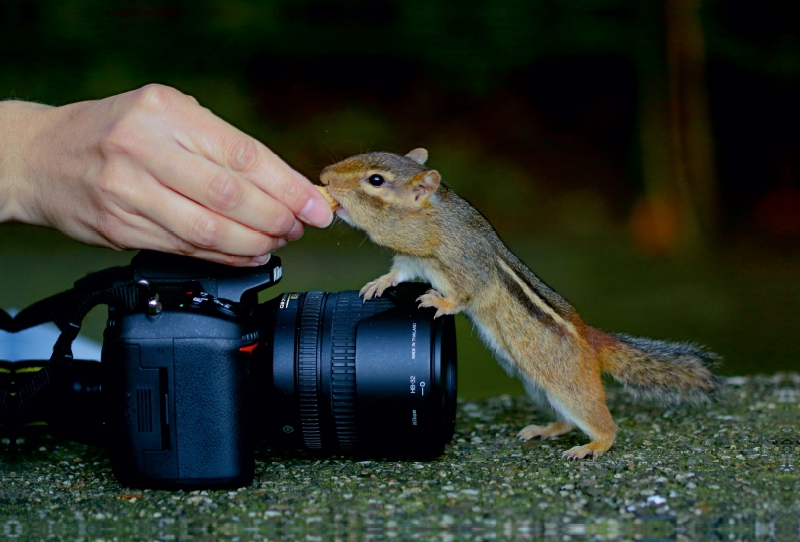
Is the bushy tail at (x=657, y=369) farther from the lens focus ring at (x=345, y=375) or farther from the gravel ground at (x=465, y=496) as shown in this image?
the lens focus ring at (x=345, y=375)

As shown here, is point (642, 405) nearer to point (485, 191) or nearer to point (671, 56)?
point (485, 191)

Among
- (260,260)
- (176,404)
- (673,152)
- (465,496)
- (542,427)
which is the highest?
(673,152)

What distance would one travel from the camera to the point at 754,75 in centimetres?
605

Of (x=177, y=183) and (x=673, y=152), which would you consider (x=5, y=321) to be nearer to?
(x=177, y=183)

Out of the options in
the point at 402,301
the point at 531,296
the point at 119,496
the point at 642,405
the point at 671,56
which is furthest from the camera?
the point at 671,56

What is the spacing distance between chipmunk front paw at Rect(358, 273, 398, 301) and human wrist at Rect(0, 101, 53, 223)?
923mm

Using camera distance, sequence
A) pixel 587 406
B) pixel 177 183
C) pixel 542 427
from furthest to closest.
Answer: pixel 542 427 < pixel 587 406 < pixel 177 183

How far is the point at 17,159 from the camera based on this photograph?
2396 millimetres

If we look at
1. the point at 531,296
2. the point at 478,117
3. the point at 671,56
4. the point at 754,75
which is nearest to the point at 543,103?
the point at 478,117

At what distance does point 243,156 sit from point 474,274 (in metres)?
0.85

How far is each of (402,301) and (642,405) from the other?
1.26 m

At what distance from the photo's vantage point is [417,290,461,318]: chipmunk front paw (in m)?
2.50

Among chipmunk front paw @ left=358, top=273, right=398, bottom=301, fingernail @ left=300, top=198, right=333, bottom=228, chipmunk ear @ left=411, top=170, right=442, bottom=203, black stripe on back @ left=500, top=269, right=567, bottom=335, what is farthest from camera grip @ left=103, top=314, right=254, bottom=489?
black stripe on back @ left=500, top=269, right=567, bottom=335

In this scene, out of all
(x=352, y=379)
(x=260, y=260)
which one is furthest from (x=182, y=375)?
(x=352, y=379)
